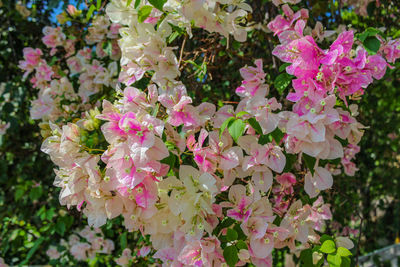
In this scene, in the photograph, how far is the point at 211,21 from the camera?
956 millimetres

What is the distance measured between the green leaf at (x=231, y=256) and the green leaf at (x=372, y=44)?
549mm

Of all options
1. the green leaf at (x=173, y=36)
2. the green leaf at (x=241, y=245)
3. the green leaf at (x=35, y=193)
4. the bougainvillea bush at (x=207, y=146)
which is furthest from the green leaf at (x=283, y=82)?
the green leaf at (x=35, y=193)

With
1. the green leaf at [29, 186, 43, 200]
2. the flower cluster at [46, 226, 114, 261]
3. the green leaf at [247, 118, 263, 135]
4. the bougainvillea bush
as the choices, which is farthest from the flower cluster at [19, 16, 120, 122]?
the green leaf at [247, 118, 263, 135]

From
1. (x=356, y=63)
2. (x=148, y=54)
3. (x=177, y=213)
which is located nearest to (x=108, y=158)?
(x=177, y=213)

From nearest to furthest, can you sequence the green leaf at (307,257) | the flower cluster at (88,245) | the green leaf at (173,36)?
1. the green leaf at (307,257)
2. the green leaf at (173,36)
3. the flower cluster at (88,245)

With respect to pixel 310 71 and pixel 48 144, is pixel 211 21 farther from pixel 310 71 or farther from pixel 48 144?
pixel 48 144

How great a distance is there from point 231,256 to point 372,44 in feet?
1.92

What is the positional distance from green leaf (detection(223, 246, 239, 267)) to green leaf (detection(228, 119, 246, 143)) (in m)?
0.25

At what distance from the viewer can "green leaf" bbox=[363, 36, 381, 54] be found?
0.85m

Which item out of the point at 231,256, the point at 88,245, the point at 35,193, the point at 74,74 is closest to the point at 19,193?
the point at 35,193

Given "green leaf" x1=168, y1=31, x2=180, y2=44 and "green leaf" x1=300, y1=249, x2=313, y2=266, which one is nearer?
"green leaf" x1=300, y1=249, x2=313, y2=266

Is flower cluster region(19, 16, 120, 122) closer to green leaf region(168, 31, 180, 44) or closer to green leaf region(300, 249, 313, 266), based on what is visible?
green leaf region(168, 31, 180, 44)

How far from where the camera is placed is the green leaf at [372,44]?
0.85 metres

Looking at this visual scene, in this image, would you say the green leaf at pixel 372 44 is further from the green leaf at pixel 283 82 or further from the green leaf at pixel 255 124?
Result: the green leaf at pixel 255 124
